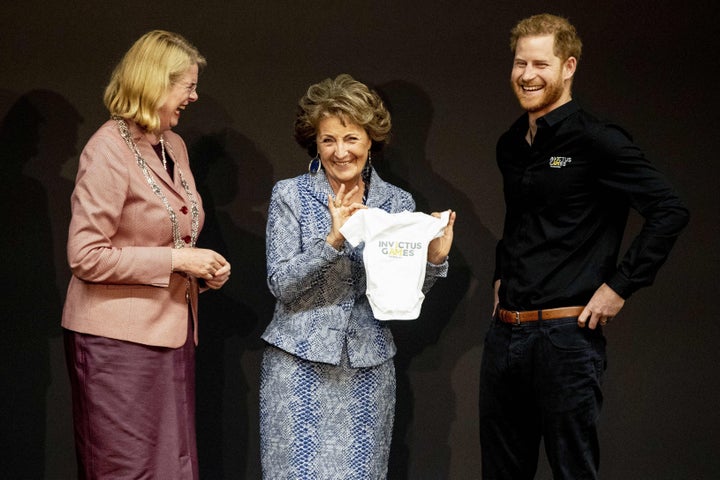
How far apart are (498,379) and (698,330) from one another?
129 cm

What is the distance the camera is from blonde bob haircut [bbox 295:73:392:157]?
3.17 meters

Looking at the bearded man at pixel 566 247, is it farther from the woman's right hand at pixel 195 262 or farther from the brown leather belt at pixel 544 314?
the woman's right hand at pixel 195 262

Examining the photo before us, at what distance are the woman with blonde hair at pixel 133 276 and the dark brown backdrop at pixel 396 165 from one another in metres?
0.86

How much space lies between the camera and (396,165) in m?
3.95

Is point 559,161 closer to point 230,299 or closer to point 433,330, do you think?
point 433,330

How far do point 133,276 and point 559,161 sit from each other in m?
1.41

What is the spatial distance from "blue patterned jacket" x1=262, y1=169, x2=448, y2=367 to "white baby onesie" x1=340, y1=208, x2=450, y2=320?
0.36 feet

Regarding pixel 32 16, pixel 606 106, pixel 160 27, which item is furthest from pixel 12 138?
pixel 606 106

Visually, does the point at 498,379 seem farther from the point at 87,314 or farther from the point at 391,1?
the point at 391,1

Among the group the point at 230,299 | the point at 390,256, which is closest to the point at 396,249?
the point at 390,256

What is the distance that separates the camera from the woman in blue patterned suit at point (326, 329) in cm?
313

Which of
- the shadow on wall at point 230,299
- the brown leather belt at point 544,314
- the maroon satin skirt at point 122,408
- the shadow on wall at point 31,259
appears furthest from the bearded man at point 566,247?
the shadow on wall at point 31,259

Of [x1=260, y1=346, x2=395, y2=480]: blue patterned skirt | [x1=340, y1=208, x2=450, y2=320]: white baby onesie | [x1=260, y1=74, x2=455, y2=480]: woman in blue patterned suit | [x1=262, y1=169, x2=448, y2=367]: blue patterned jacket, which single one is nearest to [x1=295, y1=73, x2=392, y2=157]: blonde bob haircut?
[x1=260, y1=74, x2=455, y2=480]: woman in blue patterned suit

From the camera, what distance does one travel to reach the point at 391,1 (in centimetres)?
388
